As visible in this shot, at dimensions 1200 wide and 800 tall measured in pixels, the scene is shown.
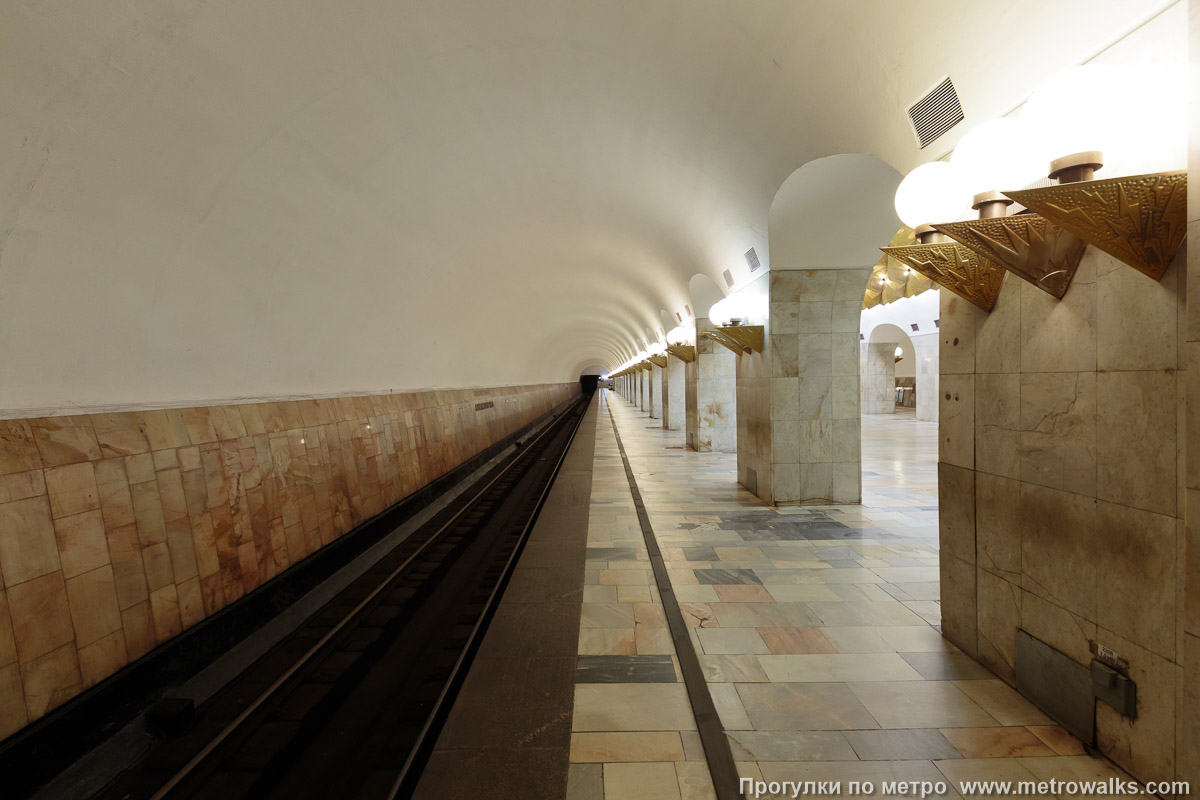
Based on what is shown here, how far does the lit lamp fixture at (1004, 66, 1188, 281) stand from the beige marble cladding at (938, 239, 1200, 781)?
0.18 meters

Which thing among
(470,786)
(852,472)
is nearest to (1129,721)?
(470,786)

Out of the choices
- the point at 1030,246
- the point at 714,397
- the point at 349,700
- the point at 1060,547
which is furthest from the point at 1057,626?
the point at 714,397

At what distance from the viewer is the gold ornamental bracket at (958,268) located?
10.5ft

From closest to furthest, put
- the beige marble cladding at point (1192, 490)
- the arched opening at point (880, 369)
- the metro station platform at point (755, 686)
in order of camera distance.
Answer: the beige marble cladding at point (1192, 490), the metro station platform at point (755, 686), the arched opening at point (880, 369)

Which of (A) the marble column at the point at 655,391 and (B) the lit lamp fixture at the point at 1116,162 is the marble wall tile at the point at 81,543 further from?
(A) the marble column at the point at 655,391

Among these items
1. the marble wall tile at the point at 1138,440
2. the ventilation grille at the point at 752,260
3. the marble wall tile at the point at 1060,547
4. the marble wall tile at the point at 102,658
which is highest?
the ventilation grille at the point at 752,260

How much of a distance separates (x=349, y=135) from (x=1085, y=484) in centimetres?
571

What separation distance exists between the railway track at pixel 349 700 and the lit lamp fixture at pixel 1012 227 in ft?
12.4

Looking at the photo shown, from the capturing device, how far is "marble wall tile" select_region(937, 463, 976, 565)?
139 inches

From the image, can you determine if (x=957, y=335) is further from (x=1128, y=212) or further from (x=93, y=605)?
(x=93, y=605)

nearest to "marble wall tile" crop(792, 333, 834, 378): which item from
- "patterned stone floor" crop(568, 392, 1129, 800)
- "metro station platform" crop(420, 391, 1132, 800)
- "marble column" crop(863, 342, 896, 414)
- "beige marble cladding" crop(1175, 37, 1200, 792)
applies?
"patterned stone floor" crop(568, 392, 1129, 800)

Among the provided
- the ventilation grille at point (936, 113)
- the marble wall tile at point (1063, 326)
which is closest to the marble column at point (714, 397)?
the ventilation grille at point (936, 113)

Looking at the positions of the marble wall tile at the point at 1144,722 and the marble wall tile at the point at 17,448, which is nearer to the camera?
the marble wall tile at the point at 1144,722

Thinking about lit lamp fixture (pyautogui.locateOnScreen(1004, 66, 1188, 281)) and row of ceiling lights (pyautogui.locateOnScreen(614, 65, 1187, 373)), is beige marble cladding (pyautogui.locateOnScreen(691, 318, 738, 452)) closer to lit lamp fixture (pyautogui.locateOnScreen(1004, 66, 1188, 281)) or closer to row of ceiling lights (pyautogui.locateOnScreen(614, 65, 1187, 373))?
row of ceiling lights (pyautogui.locateOnScreen(614, 65, 1187, 373))
